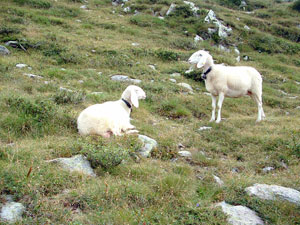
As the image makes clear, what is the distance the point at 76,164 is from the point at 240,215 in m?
2.77

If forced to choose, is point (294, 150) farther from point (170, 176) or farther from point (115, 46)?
point (115, 46)

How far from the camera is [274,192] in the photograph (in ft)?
16.0

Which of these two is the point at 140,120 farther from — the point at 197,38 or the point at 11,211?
the point at 197,38

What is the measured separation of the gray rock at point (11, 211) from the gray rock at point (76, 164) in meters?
1.17

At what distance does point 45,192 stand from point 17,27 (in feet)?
43.8

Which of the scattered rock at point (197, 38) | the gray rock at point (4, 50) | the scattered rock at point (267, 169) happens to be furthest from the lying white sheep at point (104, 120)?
the scattered rock at point (197, 38)

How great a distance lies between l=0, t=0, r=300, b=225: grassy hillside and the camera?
14.1 ft

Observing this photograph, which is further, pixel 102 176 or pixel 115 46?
pixel 115 46

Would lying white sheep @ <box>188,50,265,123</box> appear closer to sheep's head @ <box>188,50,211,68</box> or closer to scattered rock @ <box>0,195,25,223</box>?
sheep's head @ <box>188,50,211,68</box>

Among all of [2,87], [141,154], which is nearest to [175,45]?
[2,87]

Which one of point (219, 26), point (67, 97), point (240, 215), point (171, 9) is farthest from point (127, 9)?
point (240, 215)

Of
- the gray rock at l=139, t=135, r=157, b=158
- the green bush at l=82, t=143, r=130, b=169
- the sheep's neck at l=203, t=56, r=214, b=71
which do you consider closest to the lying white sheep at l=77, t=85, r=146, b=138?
the gray rock at l=139, t=135, r=157, b=158

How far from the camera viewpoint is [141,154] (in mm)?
6309

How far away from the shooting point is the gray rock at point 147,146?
6.36 metres
